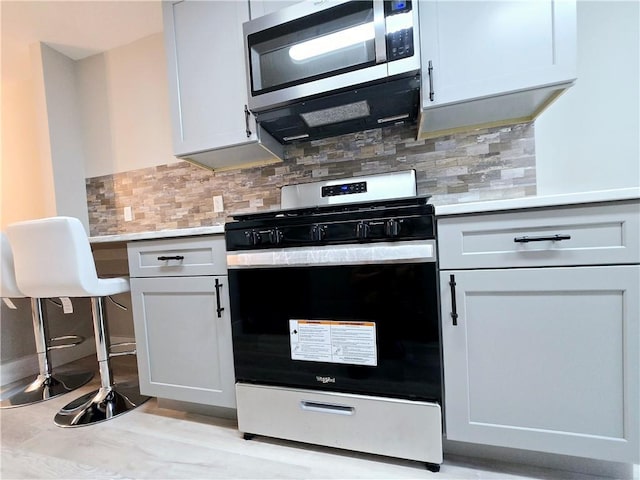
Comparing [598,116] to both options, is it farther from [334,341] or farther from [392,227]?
[334,341]

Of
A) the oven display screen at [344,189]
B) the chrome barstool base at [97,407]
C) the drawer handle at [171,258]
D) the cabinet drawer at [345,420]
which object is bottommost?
the chrome barstool base at [97,407]

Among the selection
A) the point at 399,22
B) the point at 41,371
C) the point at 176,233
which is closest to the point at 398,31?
the point at 399,22

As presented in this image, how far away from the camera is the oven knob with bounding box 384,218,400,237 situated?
3.32 feet

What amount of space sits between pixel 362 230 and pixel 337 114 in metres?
0.72

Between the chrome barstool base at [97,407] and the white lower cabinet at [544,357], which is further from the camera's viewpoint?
the chrome barstool base at [97,407]

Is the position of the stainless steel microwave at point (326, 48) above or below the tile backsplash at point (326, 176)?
above

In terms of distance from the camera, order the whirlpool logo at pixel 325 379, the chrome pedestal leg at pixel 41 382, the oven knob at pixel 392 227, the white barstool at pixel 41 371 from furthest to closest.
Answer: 1. the chrome pedestal leg at pixel 41 382
2. the white barstool at pixel 41 371
3. the whirlpool logo at pixel 325 379
4. the oven knob at pixel 392 227

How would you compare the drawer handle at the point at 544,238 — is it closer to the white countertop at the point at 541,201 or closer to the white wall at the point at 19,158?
the white countertop at the point at 541,201

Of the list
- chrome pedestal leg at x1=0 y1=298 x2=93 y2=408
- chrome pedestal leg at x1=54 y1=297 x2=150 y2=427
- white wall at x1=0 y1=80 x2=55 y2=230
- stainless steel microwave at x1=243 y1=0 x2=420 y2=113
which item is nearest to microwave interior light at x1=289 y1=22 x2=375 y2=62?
stainless steel microwave at x1=243 y1=0 x2=420 y2=113

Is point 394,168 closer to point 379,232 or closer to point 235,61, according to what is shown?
point 379,232

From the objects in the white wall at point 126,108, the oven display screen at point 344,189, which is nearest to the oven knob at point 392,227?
the oven display screen at point 344,189

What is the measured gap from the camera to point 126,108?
87.0 inches

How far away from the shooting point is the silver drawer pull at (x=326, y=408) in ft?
3.63

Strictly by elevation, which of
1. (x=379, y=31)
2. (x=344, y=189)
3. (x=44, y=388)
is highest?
(x=379, y=31)
